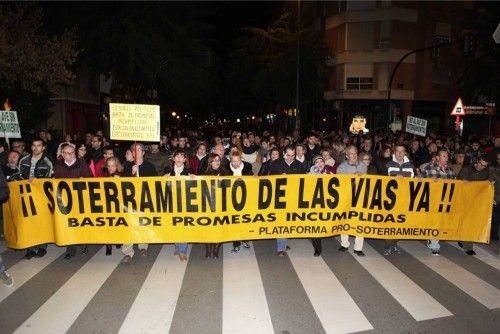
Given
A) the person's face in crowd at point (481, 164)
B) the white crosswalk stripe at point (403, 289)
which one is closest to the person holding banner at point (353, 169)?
the white crosswalk stripe at point (403, 289)

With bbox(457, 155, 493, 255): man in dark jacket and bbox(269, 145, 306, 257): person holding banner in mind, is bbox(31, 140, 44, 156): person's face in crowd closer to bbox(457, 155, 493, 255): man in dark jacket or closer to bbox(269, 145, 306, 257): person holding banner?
bbox(269, 145, 306, 257): person holding banner

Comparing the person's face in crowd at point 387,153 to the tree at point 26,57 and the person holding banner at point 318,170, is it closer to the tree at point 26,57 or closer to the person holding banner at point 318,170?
the person holding banner at point 318,170

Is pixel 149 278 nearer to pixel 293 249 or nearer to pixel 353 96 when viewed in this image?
pixel 293 249

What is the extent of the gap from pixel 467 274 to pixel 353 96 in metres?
29.7

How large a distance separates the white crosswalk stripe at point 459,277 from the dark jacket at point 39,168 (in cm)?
672

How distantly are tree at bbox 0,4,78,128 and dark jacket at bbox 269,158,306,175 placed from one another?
11.6 m

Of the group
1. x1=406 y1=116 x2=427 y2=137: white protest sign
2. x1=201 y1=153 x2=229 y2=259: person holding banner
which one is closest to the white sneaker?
x1=201 y1=153 x2=229 y2=259: person holding banner

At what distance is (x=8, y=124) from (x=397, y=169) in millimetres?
9721

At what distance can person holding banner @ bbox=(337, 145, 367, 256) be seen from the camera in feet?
25.5

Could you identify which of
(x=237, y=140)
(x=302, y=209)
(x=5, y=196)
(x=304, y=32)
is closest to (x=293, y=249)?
(x=302, y=209)

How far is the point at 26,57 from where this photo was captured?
15.8m

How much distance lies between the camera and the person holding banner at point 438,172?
7.91 metres

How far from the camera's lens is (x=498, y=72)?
1118 inches

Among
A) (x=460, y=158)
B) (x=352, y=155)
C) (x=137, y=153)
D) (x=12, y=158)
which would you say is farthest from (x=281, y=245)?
(x=12, y=158)
